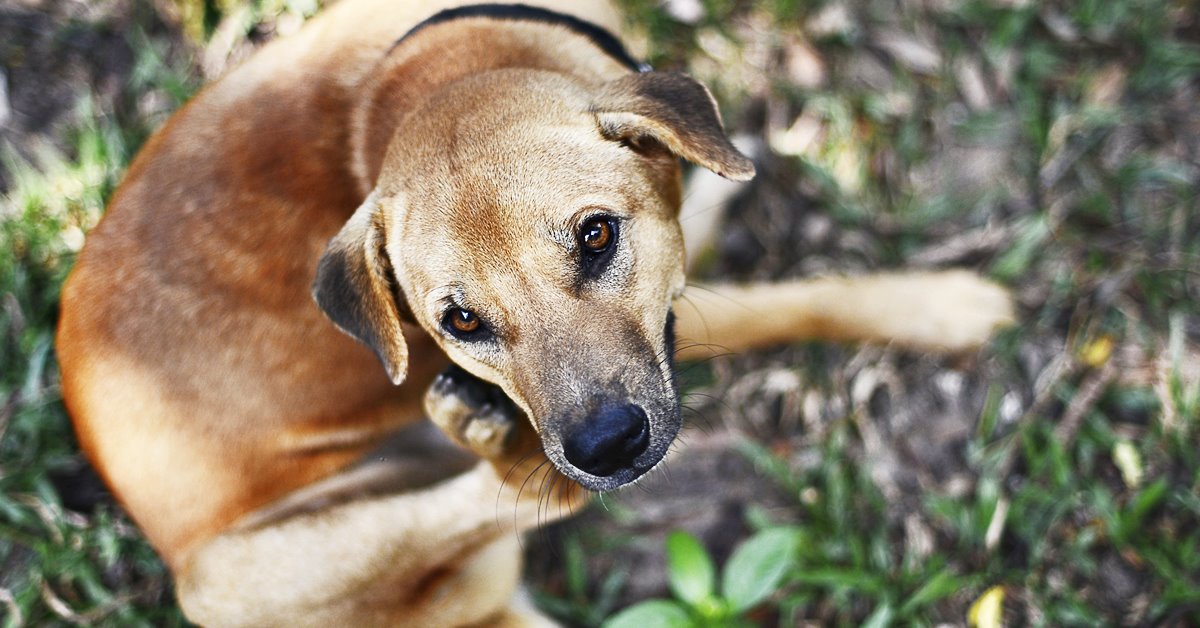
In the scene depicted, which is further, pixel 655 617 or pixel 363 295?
pixel 655 617

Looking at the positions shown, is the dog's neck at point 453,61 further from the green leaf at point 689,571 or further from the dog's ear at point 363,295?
the green leaf at point 689,571

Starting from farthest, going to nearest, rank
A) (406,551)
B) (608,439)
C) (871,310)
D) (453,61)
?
(871,310) < (406,551) < (453,61) < (608,439)

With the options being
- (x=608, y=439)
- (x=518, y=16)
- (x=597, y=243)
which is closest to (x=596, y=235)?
(x=597, y=243)

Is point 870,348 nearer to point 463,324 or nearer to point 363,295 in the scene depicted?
point 463,324

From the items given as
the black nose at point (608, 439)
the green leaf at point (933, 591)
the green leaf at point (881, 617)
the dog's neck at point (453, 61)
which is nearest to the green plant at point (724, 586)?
the green leaf at point (881, 617)

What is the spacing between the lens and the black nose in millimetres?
2578

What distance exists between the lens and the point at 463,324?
273 centimetres

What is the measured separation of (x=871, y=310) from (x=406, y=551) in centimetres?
219

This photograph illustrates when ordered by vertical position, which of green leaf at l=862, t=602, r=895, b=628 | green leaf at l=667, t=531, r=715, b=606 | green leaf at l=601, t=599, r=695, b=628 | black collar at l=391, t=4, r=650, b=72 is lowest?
green leaf at l=862, t=602, r=895, b=628

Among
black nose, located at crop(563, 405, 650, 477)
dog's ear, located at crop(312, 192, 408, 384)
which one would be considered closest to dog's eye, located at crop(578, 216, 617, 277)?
black nose, located at crop(563, 405, 650, 477)

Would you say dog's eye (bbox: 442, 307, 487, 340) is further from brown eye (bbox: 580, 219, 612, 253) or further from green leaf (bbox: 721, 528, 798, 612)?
green leaf (bbox: 721, 528, 798, 612)

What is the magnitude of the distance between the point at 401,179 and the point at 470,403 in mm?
817

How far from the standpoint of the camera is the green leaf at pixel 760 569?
11.1 ft

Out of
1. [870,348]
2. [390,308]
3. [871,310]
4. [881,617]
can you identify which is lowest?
[881,617]
